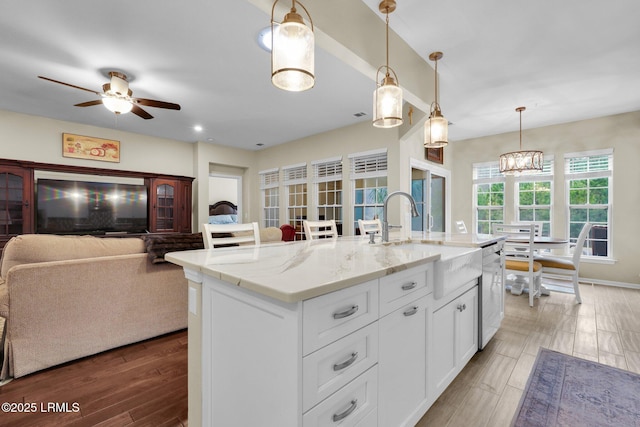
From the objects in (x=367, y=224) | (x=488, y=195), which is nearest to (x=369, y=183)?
(x=367, y=224)

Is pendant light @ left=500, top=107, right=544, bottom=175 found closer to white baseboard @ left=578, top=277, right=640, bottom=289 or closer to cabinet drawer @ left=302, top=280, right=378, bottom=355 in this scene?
white baseboard @ left=578, top=277, right=640, bottom=289

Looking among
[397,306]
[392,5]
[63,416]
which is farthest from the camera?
[392,5]

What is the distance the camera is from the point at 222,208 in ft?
27.7

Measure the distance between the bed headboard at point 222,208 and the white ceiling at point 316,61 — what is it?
3662 millimetres

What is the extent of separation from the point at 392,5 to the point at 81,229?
583 centimetres

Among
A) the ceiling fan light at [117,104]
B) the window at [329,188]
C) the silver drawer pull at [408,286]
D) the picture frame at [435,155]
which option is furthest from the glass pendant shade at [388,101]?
the picture frame at [435,155]

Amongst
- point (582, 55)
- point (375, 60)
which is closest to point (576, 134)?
point (582, 55)

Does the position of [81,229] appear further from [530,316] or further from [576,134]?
[576,134]

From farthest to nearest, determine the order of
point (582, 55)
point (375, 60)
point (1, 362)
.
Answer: point (582, 55) < point (375, 60) < point (1, 362)

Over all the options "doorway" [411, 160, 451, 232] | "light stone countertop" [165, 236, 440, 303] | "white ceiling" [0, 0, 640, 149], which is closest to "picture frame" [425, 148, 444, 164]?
"doorway" [411, 160, 451, 232]

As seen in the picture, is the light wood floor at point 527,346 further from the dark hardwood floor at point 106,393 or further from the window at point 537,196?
the window at point 537,196

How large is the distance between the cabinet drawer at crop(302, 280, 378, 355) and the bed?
297 inches

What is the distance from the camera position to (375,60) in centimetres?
246

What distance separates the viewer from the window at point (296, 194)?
20.4 feet
